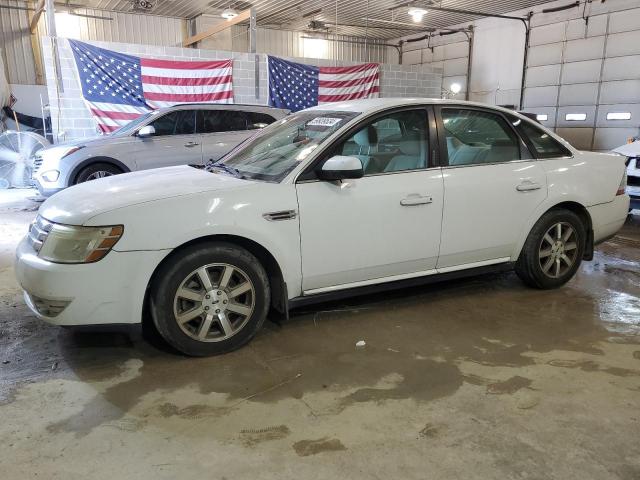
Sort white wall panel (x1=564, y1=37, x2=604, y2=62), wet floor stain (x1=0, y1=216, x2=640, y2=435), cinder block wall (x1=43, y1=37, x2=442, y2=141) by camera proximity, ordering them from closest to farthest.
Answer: wet floor stain (x1=0, y1=216, x2=640, y2=435) < cinder block wall (x1=43, y1=37, x2=442, y2=141) < white wall panel (x1=564, y1=37, x2=604, y2=62)

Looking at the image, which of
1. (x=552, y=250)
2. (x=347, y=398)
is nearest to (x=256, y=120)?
(x=552, y=250)

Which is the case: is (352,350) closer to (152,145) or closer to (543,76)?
(152,145)

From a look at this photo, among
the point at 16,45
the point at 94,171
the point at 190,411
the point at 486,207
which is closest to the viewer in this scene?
the point at 190,411

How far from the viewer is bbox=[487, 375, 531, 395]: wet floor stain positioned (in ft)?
8.92

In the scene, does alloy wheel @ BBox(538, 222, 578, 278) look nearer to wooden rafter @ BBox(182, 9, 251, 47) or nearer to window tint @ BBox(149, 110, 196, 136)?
window tint @ BBox(149, 110, 196, 136)

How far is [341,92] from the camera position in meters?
13.1

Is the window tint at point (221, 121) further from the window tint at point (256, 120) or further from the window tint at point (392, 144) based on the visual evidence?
the window tint at point (392, 144)

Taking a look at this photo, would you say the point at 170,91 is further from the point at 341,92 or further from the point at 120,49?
the point at 341,92

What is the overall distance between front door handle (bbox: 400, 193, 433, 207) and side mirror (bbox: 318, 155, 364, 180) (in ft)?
1.53

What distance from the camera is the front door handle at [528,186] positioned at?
390cm

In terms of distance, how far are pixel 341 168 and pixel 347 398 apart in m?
1.39

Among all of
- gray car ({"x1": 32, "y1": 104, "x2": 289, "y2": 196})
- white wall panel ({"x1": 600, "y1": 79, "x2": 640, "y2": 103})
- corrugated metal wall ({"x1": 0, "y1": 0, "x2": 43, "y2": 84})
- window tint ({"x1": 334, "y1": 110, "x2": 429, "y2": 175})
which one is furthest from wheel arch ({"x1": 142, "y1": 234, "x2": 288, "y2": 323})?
corrugated metal wall ({"x1": 0, "y1": 0, "x2": 43, "y2": 84})

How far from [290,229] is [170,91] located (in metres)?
8.62

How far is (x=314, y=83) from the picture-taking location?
41.1ft
